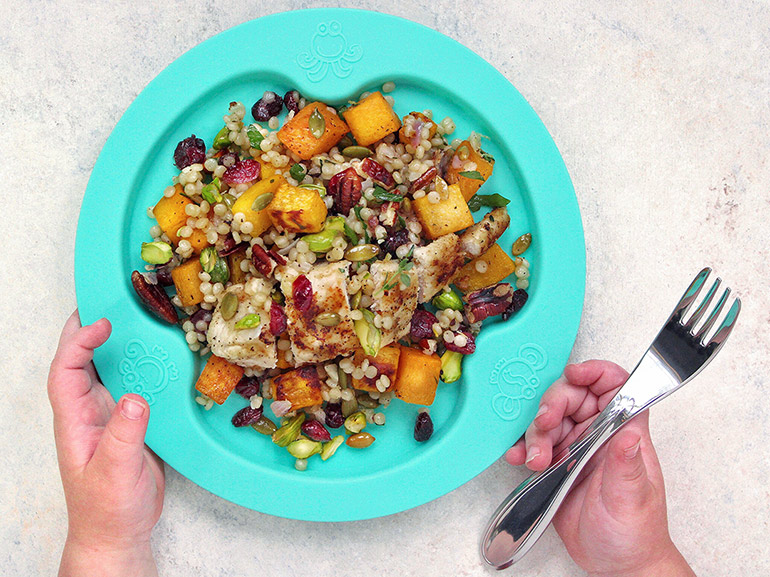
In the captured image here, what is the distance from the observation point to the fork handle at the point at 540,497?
1629mm

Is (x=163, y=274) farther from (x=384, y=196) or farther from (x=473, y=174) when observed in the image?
(x=473, y=174)

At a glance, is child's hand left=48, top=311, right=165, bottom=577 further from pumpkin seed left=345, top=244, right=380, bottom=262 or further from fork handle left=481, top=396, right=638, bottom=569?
fork handle left=481, top=396, right=638, bottom=569

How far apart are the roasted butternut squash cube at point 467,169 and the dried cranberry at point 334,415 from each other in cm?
76

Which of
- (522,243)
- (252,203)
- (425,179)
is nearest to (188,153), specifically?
(252,203)

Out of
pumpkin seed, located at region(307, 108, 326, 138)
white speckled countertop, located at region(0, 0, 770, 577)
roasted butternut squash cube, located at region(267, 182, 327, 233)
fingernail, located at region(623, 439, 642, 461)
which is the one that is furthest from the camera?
white speckled countertop, located at region(0, 0, 770, 577)

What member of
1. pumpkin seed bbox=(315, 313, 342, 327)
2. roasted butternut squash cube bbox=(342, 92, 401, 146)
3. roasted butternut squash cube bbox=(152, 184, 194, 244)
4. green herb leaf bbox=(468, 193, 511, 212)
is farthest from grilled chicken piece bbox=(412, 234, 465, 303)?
roasted butternut squash cube bbox=(152, 184, 194, 244)

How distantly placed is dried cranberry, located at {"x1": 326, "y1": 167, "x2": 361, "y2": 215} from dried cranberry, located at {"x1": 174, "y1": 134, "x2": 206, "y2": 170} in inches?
16.3

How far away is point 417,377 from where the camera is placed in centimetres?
167

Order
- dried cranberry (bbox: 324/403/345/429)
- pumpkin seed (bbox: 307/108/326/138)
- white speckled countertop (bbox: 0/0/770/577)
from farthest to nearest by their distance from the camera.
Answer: white speckled countertop (bbox: 0/0/770/577) → dried cranberry (bbox: 324/403/345/429) → pumpkin seed (bbox: 307/108/326/138)

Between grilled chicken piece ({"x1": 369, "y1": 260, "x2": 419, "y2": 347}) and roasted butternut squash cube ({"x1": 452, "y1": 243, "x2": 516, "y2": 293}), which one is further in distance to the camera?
Result: roasted butternut squash cube ({"x1": 452, "y1": 243, "x2": 516, "y2": 293})

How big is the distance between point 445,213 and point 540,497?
2.91 ft

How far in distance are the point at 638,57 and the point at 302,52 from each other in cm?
114

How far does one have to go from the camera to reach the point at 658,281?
1.94m

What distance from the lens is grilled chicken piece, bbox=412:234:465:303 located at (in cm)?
160
